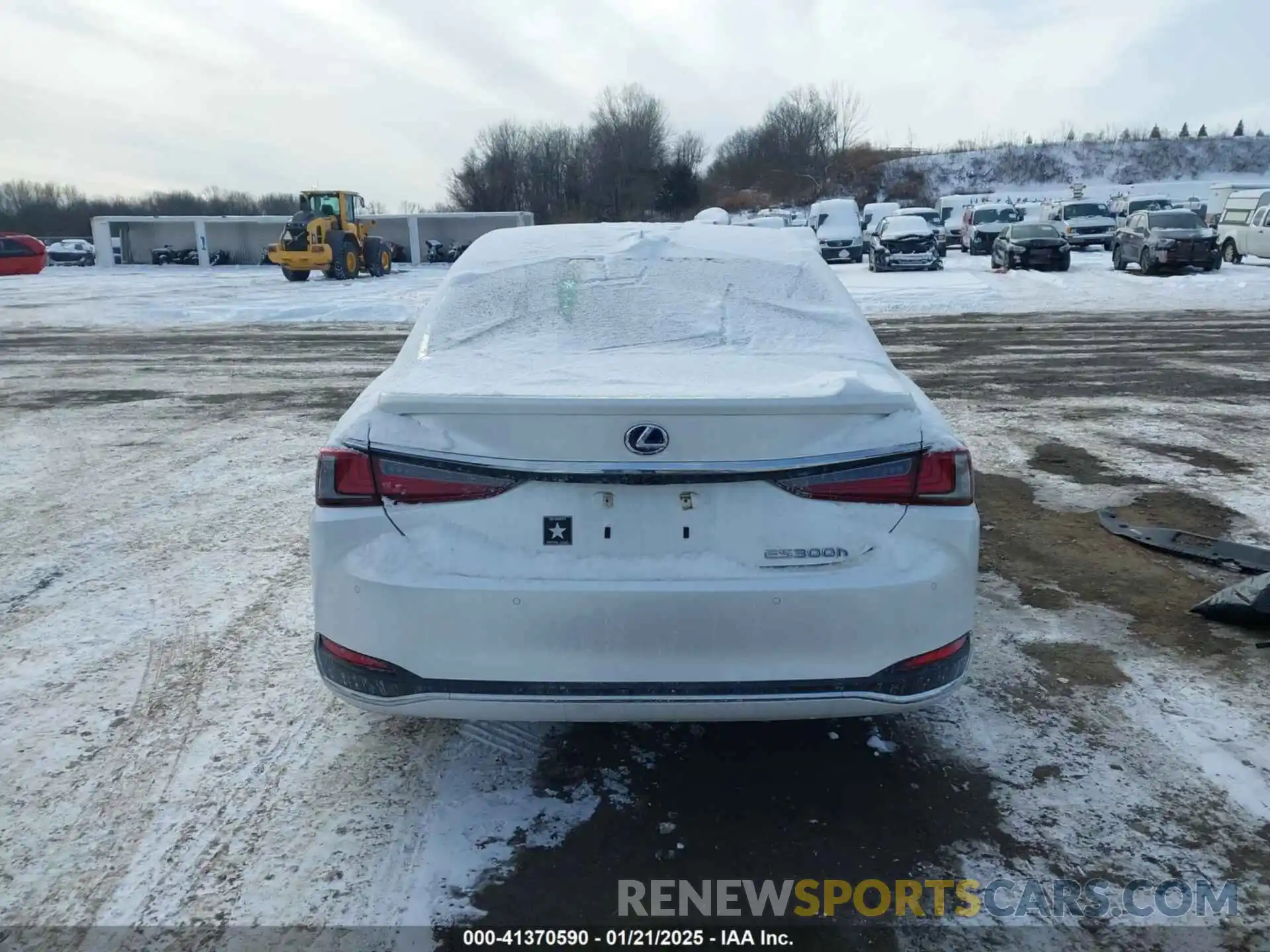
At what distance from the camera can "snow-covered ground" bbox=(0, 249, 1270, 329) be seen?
20562 mm

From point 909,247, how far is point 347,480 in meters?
29.4

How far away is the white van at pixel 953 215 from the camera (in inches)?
1828

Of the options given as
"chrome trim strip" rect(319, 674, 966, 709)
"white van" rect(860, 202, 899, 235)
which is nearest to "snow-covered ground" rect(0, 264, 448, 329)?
"chrome trim strip" rect(319, 674, 966, 709)

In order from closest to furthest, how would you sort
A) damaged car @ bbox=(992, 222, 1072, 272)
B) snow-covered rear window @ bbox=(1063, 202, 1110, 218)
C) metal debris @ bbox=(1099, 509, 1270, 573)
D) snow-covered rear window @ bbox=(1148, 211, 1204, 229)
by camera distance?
metal debris @ bbox=(1099, 509, 1270, 573), snow-covered rear window @ bbox=(1148, 211, 1204, 229), damaged car @ bbox=(992, 222, 1072, 272), snow-covered rear window @ bbox=(1063, 202, 1110, 218)

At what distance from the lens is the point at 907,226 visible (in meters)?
30.2

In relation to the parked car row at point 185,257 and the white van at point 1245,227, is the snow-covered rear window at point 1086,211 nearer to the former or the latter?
the white van at point 1245,227

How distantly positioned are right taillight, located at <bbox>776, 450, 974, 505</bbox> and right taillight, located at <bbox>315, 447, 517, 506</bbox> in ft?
2.78

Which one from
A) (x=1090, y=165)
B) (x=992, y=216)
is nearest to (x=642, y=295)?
(x=992, y=216)

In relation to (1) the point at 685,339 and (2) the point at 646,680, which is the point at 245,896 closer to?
(2) the point at 646,680

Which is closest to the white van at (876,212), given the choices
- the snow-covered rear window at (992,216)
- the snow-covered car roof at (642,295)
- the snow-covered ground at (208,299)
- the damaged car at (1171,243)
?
the snow-covered rear window at (992,216)

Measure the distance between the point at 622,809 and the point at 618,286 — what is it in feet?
6.73

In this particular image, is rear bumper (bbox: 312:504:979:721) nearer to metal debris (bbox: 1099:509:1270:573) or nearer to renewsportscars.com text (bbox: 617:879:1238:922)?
renewsportscars.com text (bbox: 617:879:1238:922)

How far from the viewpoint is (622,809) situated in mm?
2998

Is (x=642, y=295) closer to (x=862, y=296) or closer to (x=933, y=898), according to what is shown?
(x=933, y=898)
